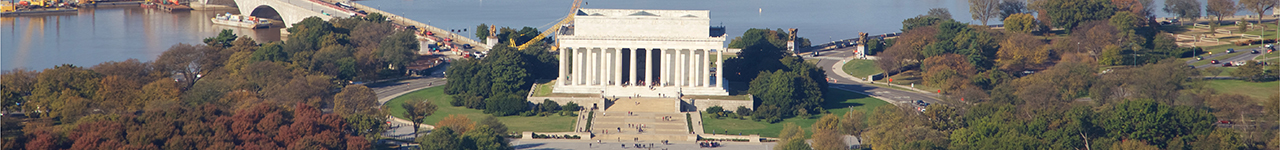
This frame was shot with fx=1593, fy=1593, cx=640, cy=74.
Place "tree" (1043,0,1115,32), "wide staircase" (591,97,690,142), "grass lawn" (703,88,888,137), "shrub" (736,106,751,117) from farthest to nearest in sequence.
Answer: "tree" (1043,0,1115,32)
"shrub" (736,106,751,117)
"grass lawn" (703,88,888,137)
"wide staircase" (591,97,690,142)

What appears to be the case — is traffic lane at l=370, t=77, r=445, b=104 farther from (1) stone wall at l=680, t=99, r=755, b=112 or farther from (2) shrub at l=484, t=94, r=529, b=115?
(1) stone wall at l=680, t=99, r=755, b=112

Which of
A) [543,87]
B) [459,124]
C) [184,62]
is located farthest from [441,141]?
[184,62]

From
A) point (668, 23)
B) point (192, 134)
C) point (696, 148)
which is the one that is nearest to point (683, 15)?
point (668, 23)

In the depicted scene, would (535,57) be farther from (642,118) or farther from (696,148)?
(696,148)

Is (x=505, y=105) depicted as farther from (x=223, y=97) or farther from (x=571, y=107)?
(x=223, y=97)

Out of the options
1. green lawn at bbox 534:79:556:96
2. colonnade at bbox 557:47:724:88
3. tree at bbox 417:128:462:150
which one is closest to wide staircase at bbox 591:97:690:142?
colonnade at bbox 557:47:724:88

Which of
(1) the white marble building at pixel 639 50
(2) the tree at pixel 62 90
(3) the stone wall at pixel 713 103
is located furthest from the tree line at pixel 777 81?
(2) the tree at pixel 62 90

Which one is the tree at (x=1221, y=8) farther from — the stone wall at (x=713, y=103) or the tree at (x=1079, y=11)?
the stone wall at (x=713, y=103)
